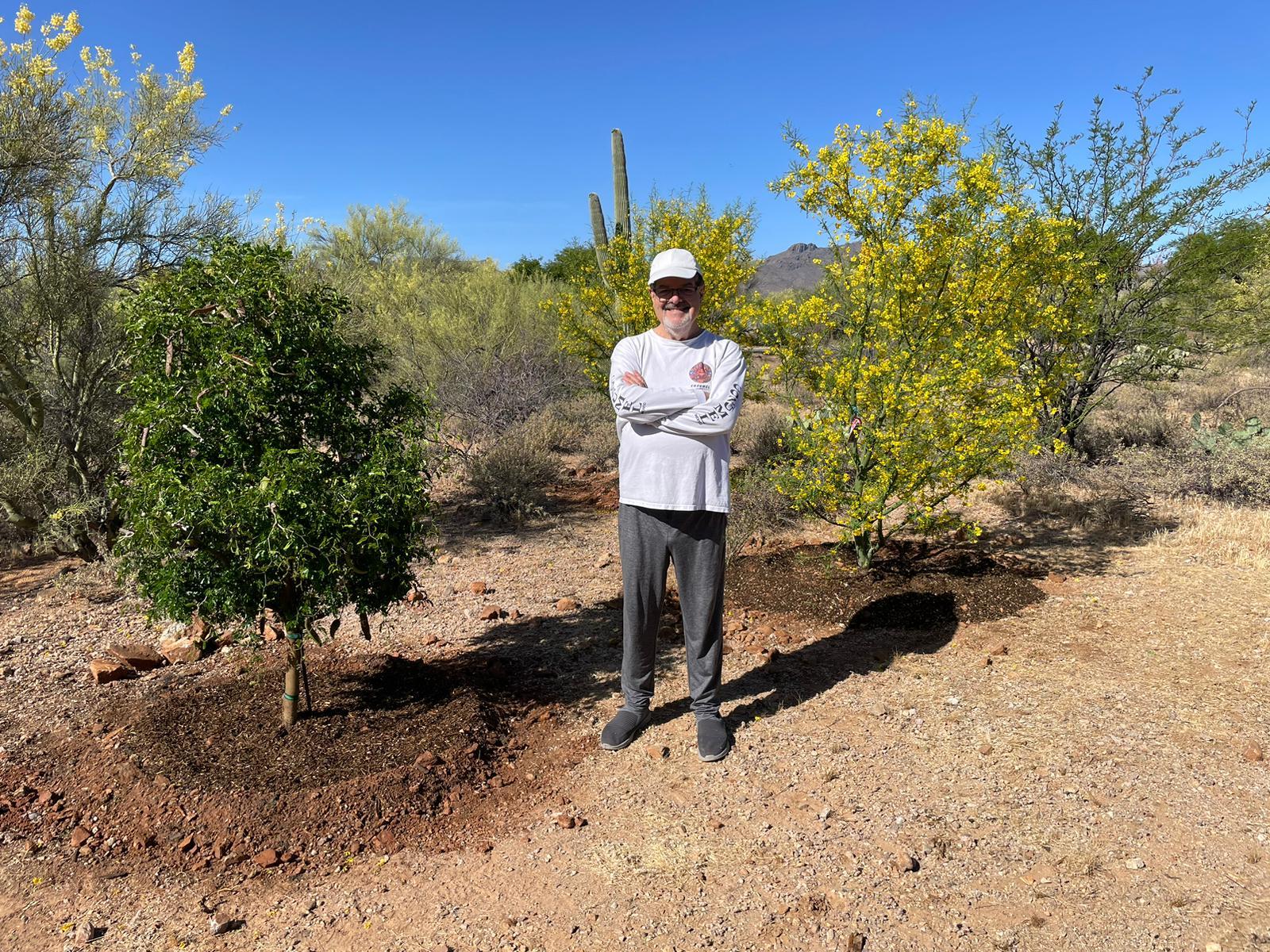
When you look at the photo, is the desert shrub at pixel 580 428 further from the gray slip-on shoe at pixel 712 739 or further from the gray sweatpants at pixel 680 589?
the gray slip-on shoe at pixel 712 739

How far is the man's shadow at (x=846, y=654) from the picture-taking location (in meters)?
3.57

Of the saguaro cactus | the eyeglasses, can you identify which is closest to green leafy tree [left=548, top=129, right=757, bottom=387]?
the saguaro cactus

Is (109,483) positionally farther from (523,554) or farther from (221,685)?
(523,554)

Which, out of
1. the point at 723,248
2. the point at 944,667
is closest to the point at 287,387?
the point at 944,667

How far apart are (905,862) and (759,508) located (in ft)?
12.5

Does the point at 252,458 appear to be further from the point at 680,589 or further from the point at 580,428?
the point at 580,428

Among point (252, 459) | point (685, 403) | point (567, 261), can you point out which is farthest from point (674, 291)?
point (567, 261)

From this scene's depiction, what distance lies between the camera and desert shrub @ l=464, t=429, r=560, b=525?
7.29 m

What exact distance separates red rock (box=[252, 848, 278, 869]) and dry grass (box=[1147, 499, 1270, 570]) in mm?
5970

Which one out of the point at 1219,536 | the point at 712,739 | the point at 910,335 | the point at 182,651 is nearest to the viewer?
the point at 712,739

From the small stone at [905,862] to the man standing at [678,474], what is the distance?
31.6 inches

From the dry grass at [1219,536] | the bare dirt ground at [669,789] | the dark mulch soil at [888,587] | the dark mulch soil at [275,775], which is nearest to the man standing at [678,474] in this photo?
the bare dirt ground at [669,789]

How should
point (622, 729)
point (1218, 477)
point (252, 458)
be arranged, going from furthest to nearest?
point (1218, 477) → point (622, 729) → point (252, 458)

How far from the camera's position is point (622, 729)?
10.5 ft
